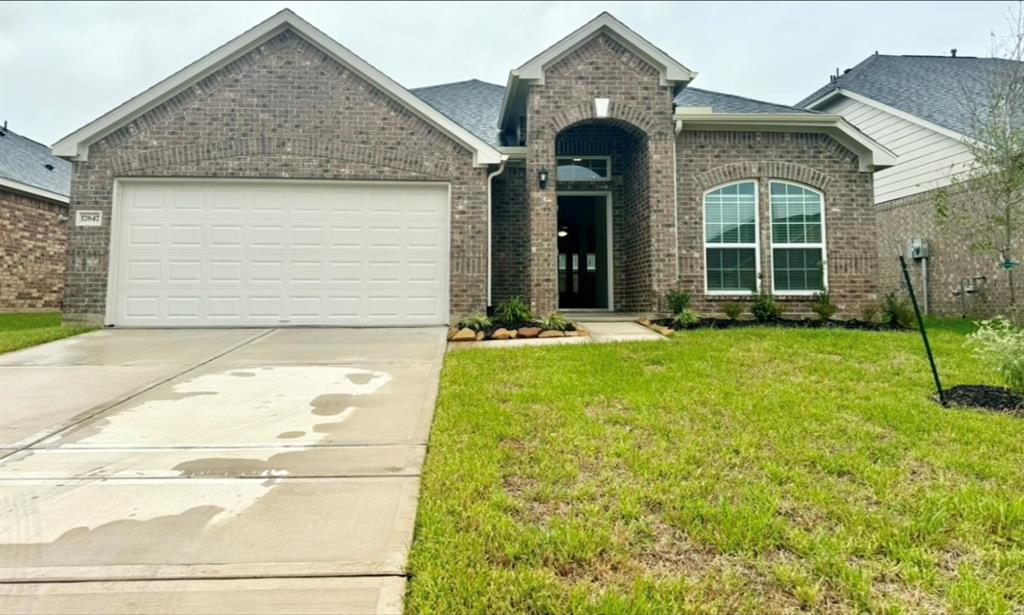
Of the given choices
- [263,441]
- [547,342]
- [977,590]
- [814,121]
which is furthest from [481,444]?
[814,121]

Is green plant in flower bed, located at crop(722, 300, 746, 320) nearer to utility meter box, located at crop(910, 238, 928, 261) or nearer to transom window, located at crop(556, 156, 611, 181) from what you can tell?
transom window, located at crop(556, 156, 611, 181)

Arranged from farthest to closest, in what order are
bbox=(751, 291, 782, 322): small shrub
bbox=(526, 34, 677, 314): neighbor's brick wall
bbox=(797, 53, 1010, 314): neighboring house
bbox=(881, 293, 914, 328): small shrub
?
bbox=(797, 53, 1010, 314): neighboring house → bbox=(526, 34, 677, 314): neighbor's brick wall → bbox=(751, 291, 782, 322): small shrub → bbox=(881, 293, 914, 328): small shrub

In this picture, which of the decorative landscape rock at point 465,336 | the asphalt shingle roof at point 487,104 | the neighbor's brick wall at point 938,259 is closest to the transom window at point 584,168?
the asphalt shingle roof at point 487,104

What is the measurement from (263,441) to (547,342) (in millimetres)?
4532

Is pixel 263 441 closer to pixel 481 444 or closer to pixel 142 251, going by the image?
pixel 481 444

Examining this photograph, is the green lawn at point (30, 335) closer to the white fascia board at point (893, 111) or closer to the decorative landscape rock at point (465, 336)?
the decorative landscape rock at point (465, 336)

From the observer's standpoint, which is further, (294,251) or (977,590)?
(294,251)

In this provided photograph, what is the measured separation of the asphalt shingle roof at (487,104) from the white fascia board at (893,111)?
374 cm

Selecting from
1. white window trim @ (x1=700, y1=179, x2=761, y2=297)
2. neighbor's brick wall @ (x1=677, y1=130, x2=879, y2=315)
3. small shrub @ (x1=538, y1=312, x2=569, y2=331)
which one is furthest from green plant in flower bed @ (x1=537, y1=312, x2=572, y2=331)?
white window trim @ (x1=700, y1=179, x2=761, y2=297)

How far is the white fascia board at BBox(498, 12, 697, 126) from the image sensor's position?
959cm

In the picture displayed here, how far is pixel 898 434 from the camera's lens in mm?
3816

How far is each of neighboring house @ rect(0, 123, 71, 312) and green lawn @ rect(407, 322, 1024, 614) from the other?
14.2 metres

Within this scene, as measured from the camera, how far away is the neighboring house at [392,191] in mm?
9234

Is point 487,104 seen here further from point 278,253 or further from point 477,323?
point 477,323
